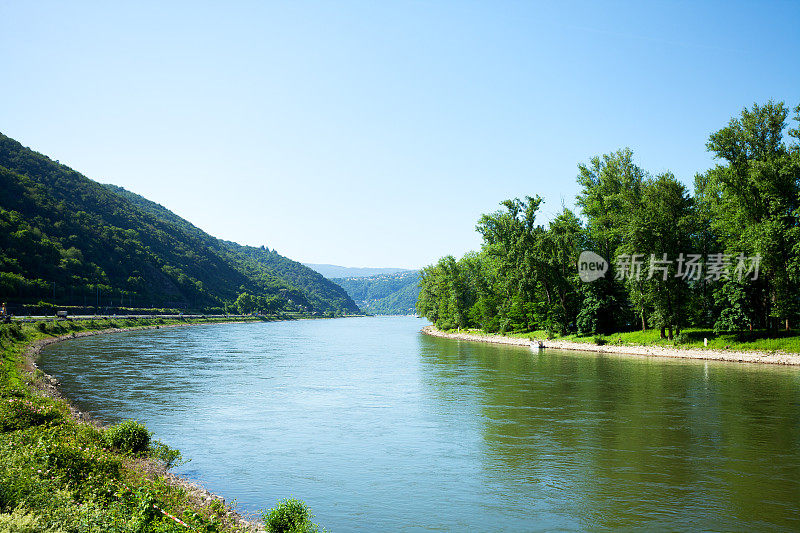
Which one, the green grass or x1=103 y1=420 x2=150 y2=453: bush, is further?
the green grass

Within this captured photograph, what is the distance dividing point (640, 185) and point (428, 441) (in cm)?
5574

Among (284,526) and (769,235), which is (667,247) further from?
(284,526)

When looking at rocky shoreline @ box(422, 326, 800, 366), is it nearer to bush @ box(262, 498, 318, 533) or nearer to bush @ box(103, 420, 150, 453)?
bush @ box(262, 498, 318, 533)

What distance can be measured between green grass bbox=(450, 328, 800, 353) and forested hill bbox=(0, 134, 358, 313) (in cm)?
9994

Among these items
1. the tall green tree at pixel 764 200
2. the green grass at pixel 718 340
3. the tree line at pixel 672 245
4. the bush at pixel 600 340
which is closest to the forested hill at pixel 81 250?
the tree line at pixel 672 245

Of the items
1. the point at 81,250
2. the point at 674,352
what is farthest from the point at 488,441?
the point at 81,250

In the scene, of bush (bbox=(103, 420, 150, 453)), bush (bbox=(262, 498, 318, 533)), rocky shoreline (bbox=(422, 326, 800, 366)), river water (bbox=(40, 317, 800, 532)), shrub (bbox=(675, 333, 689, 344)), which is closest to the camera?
bush (bbox=(262, 498, 318, 533))

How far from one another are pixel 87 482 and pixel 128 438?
17.3 ft

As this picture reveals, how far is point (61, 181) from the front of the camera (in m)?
158

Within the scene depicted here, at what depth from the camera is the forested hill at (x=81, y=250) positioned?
103625 millimetres

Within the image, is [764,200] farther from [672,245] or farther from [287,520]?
[287,520]

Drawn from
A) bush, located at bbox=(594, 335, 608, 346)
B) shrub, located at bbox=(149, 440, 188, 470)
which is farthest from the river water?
bush, located at bbox=(594, 335, 608, 346)

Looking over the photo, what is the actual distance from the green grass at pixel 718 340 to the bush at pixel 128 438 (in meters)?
49.2

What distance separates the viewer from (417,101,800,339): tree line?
44906mm
